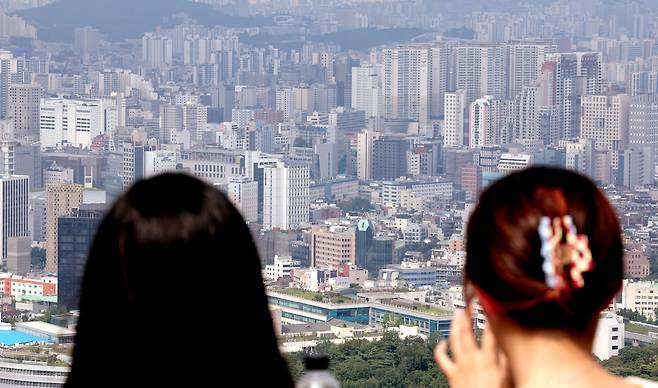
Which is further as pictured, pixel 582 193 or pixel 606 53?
pixel 606 53

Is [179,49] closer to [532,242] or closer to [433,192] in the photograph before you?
[433,192]

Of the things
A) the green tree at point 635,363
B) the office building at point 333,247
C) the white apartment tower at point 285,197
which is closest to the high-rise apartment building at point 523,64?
the white apartment tower at point 285,197

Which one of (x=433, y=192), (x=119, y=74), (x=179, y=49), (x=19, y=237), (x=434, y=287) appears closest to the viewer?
(x=434, y=287)

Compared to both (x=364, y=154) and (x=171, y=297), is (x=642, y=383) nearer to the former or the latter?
(x=171, y=297)

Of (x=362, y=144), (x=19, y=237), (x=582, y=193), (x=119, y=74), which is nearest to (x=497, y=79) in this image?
(x=362, y=144)

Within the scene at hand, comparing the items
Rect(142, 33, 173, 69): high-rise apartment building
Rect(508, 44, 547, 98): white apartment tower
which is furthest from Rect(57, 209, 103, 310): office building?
Rect(142, 33, 173, 69): high-rise apartment building

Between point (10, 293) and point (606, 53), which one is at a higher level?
point (606, 53)

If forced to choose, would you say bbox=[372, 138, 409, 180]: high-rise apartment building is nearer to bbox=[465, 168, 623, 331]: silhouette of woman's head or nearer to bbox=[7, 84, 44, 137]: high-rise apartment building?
bbox=[7, 84, 44, 137]: high-rise apartment building

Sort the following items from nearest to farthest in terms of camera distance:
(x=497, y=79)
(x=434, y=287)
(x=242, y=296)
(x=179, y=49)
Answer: (x=242, y=296) < (x=434, y=287) < (x=497, y=79) < (x=179, y=49)
